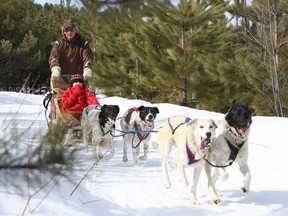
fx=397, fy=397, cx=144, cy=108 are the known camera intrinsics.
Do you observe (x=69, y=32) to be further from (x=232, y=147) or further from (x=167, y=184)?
(x=232, y=147)

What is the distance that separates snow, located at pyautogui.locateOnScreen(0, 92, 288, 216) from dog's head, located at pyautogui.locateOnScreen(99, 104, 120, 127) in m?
0.63

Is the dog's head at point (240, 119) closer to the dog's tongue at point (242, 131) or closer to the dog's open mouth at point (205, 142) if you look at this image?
the dog's tongue at point (242, 131)

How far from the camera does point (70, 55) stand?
678cm

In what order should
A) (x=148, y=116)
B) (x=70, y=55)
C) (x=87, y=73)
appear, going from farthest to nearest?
(x=70, y=55) < (x=148, y=116) < (x=87, y=73)

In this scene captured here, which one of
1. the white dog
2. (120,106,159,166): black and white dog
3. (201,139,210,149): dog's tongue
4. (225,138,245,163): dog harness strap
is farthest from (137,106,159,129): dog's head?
(201,139,210,149): dog's tongue

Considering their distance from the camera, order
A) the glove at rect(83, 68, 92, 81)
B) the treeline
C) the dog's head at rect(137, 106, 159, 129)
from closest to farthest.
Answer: the glove at rect(83, 68, 92, 81), the dog's head at rect(137, 106, 159, 129), the treeline

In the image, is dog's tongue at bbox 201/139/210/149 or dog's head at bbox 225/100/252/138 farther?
dog's head at bbox 225/100/252/138

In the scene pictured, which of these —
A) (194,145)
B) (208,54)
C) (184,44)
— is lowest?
(194,145)

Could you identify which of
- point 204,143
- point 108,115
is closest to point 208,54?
point 108,115

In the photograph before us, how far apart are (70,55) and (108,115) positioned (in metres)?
1.36

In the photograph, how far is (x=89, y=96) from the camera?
6375 millimetres

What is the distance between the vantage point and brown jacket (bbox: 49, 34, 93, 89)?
669 centimetres

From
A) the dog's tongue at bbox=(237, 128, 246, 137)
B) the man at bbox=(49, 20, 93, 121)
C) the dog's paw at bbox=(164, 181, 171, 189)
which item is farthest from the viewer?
the man at bbox=(49, 20, 93, 121)

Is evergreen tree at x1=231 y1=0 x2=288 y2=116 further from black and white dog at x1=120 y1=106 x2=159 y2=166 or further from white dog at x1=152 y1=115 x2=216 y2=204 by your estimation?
white dog at x1=152 y1=115 x2=216 y2=204
